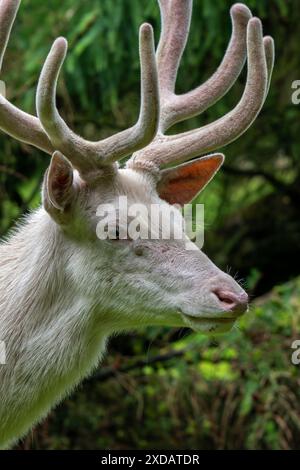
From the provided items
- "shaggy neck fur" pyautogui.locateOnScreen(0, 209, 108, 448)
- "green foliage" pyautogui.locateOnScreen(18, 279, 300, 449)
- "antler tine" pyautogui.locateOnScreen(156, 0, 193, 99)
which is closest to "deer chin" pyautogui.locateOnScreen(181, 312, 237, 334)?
"shaggy neck fur" pyautogui.locateOnScreen(0, 209, 108, 448)

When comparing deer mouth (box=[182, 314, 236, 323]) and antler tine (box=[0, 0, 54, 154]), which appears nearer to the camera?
deer mouth (box=[182, 314, 236, 323])

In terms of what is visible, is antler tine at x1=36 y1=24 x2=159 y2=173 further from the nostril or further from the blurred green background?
the blurred green background

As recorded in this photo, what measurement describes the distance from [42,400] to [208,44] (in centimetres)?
305

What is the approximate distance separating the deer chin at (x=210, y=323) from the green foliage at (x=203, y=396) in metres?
2.40

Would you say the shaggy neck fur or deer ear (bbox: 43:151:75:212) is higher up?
deer ear (bbox: 43:151:75:212)

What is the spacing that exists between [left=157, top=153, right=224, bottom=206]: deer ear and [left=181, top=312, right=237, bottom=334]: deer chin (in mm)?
726

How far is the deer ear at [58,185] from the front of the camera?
3.31 metres

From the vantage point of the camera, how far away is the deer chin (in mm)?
3295

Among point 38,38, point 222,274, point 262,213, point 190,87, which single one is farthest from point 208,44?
point 222,274

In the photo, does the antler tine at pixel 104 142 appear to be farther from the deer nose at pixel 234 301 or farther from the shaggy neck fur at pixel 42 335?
the deer nose at pixel 234 301

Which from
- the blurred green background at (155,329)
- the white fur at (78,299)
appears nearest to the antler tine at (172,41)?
the white fur at (78,299)

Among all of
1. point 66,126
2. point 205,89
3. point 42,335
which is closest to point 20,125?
point 66,126

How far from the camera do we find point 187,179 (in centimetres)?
400
